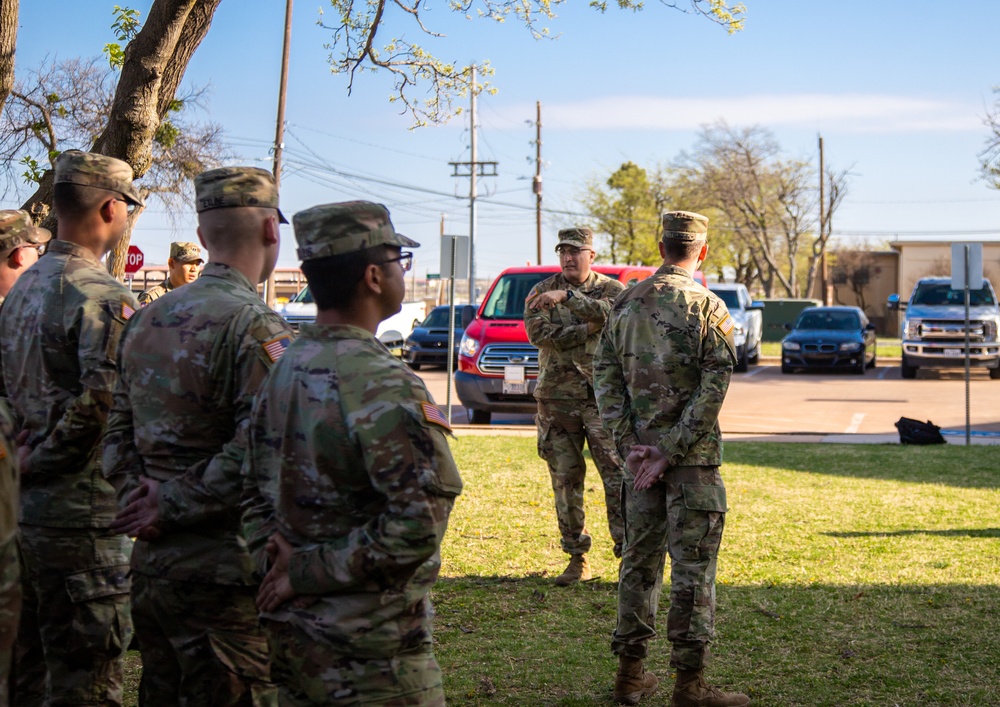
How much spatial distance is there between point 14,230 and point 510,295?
476 inches

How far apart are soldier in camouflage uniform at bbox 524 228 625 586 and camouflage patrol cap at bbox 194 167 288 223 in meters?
4.08

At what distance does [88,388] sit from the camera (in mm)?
3895

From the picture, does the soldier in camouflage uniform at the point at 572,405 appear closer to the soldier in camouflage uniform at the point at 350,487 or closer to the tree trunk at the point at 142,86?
the tree trunk at the point at 142,86

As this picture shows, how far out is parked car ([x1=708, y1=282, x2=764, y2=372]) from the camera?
30.0 metres

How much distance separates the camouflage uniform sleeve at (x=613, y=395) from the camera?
17.2ft

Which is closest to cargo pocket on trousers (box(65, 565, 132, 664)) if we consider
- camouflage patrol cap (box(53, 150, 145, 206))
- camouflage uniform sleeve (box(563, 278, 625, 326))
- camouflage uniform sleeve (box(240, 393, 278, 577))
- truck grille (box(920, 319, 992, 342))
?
camouflage uniform sleeve (box(240, 393, 278, 577))

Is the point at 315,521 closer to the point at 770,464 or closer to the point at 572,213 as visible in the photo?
the point at 770,464

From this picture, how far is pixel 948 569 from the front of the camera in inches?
303

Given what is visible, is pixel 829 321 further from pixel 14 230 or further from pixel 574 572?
pixel 14 230

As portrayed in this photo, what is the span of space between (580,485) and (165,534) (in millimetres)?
4373

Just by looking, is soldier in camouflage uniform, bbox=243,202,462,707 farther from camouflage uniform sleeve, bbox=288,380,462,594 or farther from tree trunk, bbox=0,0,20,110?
tree trunk, bbox=0,0,20,110

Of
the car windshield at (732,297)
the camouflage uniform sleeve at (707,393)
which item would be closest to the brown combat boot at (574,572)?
the camouflage uniform sleeve at (707,393)

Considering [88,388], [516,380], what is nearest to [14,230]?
[88,388]

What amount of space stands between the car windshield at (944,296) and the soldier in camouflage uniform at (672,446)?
78.0 feet
